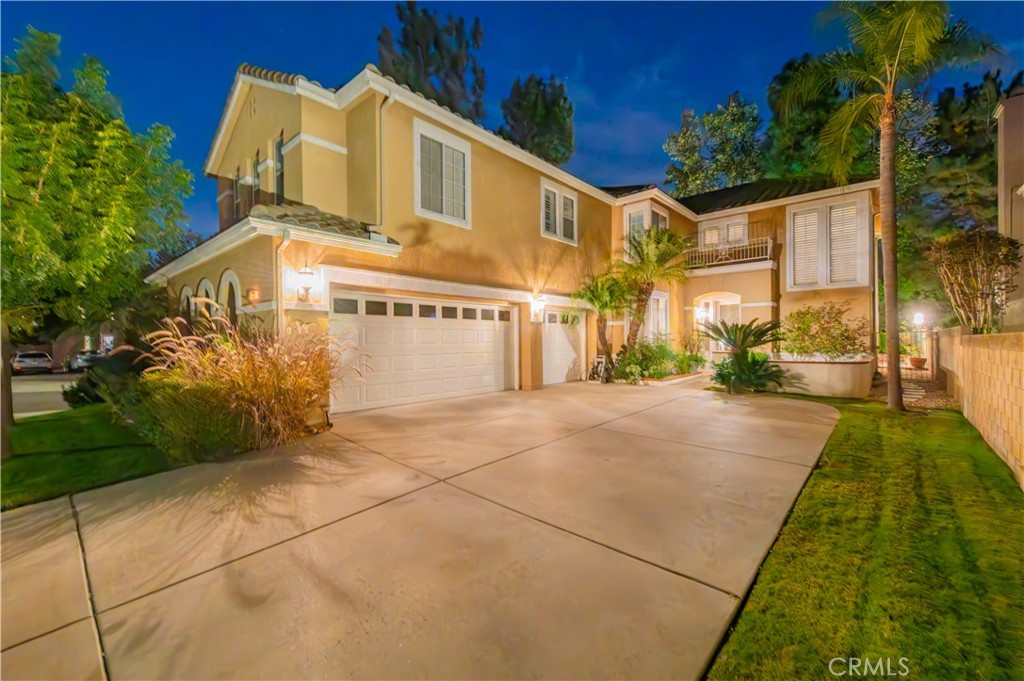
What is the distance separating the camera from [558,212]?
1212 cm

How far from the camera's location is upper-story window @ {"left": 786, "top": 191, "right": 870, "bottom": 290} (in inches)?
521

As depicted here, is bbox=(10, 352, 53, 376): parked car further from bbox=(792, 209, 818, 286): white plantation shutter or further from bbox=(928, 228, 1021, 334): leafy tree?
bbox=(928, 228, 1021, 334): leafy tree

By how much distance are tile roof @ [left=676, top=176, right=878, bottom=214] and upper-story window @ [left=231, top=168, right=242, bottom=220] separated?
16644 mm

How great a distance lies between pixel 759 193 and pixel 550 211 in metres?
9.84

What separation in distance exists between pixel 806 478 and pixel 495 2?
94.5 ft

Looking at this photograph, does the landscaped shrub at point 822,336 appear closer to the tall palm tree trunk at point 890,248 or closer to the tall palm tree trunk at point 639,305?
the tall palm tree trunk at point 890,248

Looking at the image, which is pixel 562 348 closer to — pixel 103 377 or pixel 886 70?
pixel 886 70

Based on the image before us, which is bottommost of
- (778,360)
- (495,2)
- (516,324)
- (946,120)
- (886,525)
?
(886,525)

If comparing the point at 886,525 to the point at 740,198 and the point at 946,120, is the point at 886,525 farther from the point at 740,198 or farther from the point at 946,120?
the point at 946,120

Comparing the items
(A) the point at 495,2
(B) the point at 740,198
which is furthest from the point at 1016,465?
(A) the point at 495,2

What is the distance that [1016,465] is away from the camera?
13.5 feet

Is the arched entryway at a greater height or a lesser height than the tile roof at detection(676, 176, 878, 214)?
lesser

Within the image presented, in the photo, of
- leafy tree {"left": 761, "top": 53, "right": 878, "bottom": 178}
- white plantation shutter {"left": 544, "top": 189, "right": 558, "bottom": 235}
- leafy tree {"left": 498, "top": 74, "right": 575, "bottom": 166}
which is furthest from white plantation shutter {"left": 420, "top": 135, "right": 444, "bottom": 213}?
leafy tree {"left": 498, "top": 74, "right": 575, "bottom": 166}

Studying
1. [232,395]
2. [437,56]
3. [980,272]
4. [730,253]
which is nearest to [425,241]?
[232,395]
